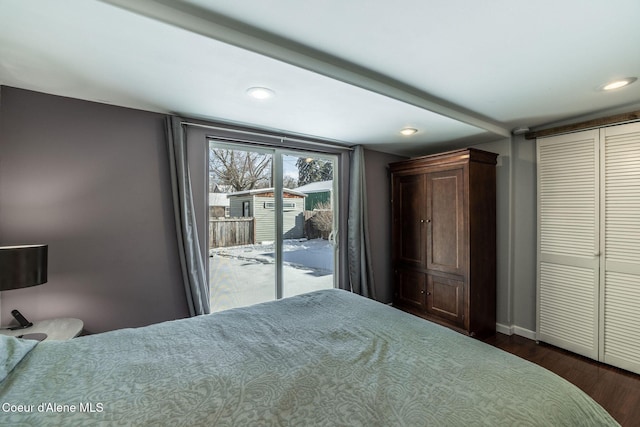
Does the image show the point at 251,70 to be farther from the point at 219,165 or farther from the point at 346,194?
the point at 346,194

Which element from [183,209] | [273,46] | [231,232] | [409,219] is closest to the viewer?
[273,46]

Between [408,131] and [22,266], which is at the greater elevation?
[408,131]

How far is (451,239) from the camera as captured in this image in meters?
3.00

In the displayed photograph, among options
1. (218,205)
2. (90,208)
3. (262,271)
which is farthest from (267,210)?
(90,208)

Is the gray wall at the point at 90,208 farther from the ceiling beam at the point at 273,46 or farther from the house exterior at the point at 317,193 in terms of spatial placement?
the house exterior at the point at 317,193

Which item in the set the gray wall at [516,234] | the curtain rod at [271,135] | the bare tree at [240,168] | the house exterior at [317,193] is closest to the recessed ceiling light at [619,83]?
the gray wall at [516,234]

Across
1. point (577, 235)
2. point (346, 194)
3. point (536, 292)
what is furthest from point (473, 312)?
point (346, 194)

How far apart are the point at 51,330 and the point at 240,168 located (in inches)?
73.4

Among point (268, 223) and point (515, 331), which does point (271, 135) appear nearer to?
point (268, 223)

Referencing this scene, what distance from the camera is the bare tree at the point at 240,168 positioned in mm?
2682

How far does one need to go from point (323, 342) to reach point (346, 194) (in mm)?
2318

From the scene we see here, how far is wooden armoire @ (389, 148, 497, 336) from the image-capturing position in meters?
2.88

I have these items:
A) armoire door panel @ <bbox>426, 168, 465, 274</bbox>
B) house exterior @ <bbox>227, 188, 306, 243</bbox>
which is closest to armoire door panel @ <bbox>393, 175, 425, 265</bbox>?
armoire door panel @ <bbox>426, 168, 465, 274</bbox>

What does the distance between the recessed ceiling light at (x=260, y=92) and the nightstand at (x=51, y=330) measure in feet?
6.29
